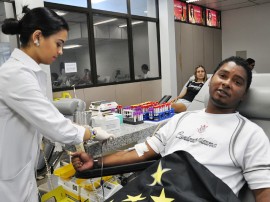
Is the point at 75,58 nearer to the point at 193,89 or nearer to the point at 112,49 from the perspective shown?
the point at 112,49

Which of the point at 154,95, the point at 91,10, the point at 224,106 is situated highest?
the point at 91,10

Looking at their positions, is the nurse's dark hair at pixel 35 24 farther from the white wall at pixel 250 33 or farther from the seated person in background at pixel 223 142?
the white wall at pixel 250 33

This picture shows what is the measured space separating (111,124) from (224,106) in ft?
2.11

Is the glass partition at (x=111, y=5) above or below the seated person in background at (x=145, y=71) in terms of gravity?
above

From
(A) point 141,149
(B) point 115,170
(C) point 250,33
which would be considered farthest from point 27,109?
(C) point 250,33

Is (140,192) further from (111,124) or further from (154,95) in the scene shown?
(154,95)

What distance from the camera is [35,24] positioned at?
104cm

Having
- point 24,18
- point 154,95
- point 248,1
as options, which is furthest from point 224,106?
point 248,1

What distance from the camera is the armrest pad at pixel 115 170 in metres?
1.14

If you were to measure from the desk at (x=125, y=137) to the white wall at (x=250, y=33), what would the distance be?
5.95 metres

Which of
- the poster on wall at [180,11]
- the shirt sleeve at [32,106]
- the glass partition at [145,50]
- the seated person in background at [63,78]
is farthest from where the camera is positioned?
the poster on wall at [180,11]

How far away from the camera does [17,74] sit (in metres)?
0.95

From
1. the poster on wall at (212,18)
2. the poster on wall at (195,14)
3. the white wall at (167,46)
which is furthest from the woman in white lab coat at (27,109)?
the poster on wall at (212,18)

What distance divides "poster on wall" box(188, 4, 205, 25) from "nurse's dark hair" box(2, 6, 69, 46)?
16.7ft
